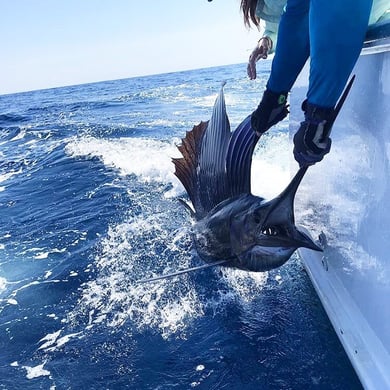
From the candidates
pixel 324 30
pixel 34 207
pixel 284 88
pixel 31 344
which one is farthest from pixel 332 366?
pixel 34 207

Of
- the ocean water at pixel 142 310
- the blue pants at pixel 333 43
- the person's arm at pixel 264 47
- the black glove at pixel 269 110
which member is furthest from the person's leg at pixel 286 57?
the ocean water at pixel 142 310

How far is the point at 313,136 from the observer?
112 cm

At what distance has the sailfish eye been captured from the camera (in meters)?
1.46

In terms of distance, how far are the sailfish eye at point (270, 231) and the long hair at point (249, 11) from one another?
91 centimetres

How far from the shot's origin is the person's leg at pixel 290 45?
1.36 m

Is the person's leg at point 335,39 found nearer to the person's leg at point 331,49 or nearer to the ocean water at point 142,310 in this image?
the person's leg at point 331,49

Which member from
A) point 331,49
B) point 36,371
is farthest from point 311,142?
point 36,371

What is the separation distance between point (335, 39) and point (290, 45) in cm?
42

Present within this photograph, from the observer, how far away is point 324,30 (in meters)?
1.02

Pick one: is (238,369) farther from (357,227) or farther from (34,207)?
(34,207)

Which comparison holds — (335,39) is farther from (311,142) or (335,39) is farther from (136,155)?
(136,155)

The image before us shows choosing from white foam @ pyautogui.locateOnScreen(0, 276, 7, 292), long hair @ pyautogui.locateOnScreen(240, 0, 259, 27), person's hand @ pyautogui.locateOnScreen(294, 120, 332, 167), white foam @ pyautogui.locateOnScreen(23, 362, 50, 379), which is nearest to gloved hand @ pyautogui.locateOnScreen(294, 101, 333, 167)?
person's hand @ pyautogui.locateOnScreen(294, 120, 332, 167)

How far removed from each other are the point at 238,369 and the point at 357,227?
83 centimetres

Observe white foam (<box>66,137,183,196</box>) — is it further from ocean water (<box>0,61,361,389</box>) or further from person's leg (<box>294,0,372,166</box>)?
person's leg (<box>294,0,372,166</box>)
